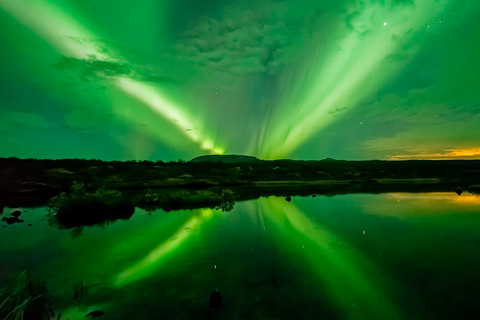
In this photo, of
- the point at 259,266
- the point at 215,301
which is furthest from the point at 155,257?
the point at 215,301

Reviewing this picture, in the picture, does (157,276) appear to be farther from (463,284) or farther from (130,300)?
(463,284)

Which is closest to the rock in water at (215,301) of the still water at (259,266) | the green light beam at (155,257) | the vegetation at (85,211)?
the still water at (259,266)

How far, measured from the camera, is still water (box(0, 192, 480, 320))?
28.6 feet

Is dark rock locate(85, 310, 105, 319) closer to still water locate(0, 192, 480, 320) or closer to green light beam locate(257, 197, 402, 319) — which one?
still water locate(0, 192, 480, 320)

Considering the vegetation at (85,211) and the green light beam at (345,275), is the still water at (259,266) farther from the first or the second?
the vegetation at (85,211)

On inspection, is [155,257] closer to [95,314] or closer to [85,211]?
[95,314]

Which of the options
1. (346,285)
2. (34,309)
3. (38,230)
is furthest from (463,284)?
(38,230)

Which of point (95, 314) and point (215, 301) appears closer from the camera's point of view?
point (95, 314)

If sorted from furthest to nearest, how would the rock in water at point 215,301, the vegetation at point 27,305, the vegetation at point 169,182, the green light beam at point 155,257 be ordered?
1. the vegetation at point 169,182
2. the green light beam at point 155,257
3. the rock in water at point 215,301
4. the vegetation at point 27,305

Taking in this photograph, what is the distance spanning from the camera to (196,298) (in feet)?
30.6

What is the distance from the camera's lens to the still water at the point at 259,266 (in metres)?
8.71

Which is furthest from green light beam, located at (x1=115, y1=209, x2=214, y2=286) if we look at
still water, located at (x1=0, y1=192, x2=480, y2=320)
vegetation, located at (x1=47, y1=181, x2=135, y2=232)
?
vegetation, located at (x1=47, y1=181, x2=135, y2=232)

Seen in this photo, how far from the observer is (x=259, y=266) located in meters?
12.5

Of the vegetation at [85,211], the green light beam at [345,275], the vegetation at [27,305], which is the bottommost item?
the green light beam at [345,275]
